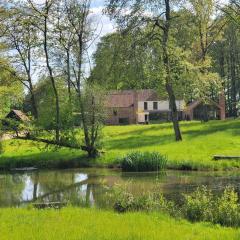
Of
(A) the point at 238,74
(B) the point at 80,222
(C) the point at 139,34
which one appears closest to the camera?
(B) the point at 80,222

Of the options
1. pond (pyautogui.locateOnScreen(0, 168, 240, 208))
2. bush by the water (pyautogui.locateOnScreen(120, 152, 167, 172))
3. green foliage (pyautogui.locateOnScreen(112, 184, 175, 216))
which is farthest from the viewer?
bush by the water (pyautogui.locateOnScreen(120, 152, 167, 172))

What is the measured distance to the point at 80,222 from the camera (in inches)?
601

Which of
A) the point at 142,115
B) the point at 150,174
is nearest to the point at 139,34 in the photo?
the point at 150,174

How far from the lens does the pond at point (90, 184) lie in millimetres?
24358

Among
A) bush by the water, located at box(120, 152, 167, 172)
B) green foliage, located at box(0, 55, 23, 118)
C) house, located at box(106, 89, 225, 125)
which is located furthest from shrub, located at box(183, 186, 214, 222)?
house, located at box(106, 89, 225, 125)

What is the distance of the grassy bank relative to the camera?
42.5 feet

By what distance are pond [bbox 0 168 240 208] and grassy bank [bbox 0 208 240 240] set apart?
14.5 feet

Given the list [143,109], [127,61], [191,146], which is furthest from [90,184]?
[143,109]

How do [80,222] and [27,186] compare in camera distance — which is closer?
[80,222]

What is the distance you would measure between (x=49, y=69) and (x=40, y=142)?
595cm

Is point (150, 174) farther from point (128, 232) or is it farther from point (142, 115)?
point (142, 115)

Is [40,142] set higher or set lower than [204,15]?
lower

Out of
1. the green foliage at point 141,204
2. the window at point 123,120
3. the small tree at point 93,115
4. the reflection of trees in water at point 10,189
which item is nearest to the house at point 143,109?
the window at point 123,120

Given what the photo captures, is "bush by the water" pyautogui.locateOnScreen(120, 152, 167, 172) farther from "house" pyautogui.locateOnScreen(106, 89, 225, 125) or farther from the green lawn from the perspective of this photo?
"house" pyautogui.locateOnScreen(106, 89, 225, 125)
